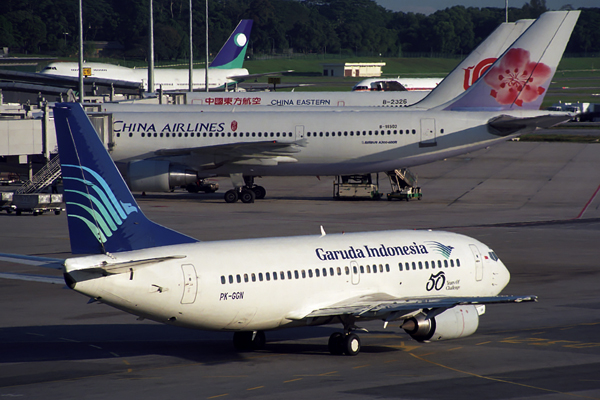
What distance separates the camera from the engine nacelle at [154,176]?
59.5m

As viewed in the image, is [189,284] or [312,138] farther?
[312,138]

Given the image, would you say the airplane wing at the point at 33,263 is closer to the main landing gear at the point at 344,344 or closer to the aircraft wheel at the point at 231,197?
the main landing gear at the point at 344,344

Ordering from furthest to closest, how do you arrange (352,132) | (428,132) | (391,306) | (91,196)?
(352,132) → (428,132) → (391,306) → (91,196)

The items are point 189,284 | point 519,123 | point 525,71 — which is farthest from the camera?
point 525,71

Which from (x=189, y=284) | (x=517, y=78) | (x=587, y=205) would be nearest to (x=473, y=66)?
(x=517, y=78)

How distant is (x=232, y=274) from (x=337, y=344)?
4195mm

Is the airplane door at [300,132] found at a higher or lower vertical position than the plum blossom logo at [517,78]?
lower

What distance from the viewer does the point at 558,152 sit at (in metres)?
89.7

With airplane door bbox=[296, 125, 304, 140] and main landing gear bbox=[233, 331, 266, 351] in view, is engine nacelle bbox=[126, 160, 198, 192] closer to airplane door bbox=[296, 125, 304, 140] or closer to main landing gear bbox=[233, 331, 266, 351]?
airplane door bbox=[296, 125, 304, 140]

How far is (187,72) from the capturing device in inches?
5463

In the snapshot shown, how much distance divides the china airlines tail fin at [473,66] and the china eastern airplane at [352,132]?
488cm

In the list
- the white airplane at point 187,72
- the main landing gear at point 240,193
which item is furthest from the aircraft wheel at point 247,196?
the white airplane at point 187,72

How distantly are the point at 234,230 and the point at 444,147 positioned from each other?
63.8ft

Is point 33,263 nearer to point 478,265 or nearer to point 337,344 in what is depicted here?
point 337,344
